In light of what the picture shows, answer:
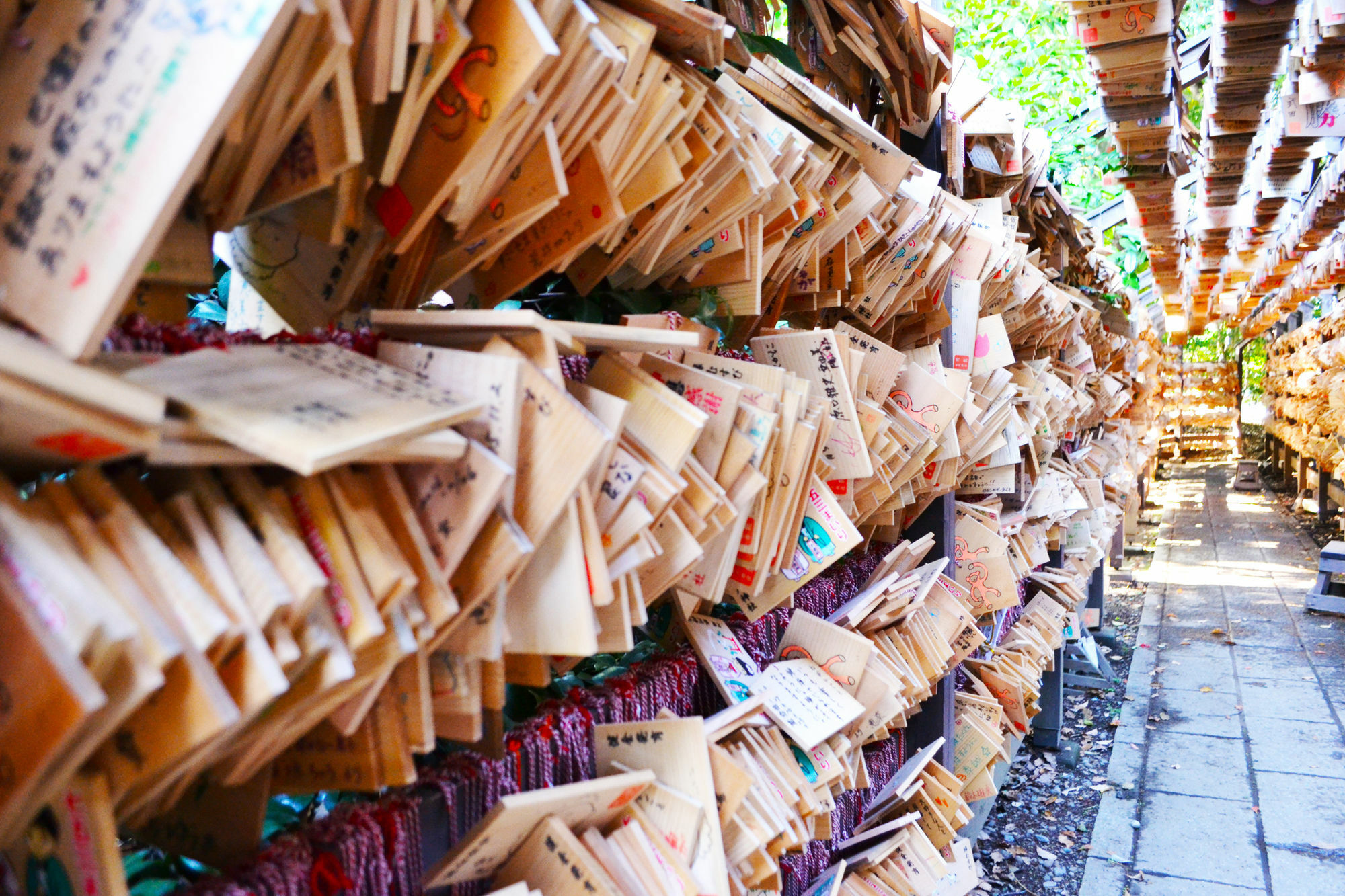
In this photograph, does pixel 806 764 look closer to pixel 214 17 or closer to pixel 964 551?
pixel 214 17

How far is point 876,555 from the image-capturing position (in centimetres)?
263

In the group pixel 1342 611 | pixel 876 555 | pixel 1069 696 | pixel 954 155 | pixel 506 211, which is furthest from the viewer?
pixel 1342 611

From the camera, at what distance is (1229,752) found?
480 cm

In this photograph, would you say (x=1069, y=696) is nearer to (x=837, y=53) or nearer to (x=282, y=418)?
(x=837, y=53)

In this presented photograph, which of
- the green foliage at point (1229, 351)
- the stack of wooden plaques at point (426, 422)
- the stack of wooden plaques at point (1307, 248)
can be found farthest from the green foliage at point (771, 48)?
the green foliage at point (1229, 351)

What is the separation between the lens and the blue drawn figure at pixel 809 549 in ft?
5.18

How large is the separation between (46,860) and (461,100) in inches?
26.5

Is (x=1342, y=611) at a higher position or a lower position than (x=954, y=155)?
lower

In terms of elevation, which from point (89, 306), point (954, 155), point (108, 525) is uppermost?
point (954, 155)

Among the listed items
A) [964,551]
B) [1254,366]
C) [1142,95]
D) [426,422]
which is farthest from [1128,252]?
[1254,366]

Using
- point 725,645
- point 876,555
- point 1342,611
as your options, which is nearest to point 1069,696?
point 1342,611

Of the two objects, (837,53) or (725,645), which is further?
(837,53)

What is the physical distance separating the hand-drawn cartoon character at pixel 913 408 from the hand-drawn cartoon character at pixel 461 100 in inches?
62.2

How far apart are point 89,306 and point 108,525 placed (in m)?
0.15
